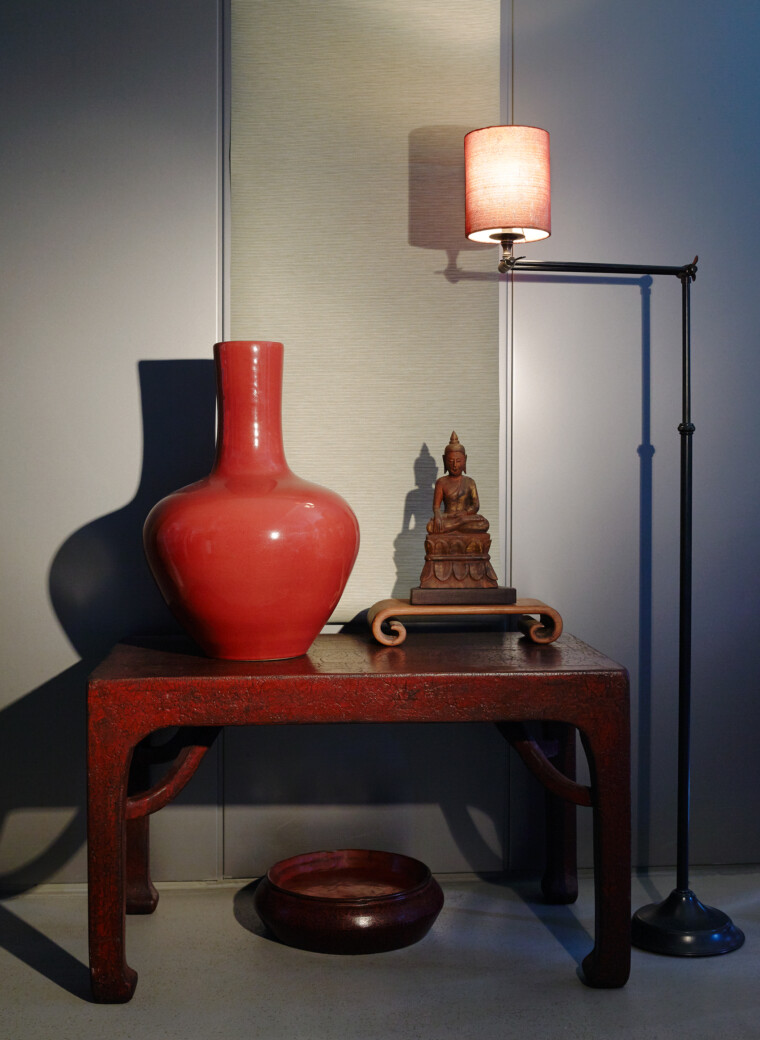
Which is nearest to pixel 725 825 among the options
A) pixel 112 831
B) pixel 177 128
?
pixel 112 831

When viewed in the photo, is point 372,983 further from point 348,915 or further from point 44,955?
point 44,955

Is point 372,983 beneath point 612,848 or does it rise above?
beneath

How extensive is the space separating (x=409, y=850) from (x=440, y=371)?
45.9 inches

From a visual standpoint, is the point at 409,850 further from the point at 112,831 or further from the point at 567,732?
the point at 112,831

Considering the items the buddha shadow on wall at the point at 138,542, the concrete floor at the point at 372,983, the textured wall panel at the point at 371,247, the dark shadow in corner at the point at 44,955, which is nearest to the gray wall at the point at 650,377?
the textured wall panel at the point at 371,247

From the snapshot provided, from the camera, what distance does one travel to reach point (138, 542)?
7.79 ft

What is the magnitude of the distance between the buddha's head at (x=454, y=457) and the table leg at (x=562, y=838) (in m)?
0.65

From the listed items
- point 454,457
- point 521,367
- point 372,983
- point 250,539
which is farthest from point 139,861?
point 521,367

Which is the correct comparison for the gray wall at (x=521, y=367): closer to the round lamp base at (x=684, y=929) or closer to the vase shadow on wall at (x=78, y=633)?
the vase shadow on wall at (x=78, y=633)

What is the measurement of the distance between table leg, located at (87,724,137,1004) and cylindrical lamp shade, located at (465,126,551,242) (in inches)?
53.3

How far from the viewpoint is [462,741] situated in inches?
96.8

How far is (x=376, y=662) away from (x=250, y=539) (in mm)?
349

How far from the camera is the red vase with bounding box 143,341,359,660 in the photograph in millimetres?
1901

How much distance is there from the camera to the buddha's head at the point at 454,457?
7.28ft
